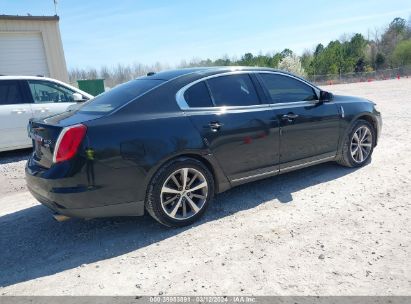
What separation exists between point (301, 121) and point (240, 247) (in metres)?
2.08

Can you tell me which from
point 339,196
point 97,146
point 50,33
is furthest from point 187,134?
point 50,33

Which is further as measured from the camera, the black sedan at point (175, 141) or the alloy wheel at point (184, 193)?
the alloy wheel at point (184, 193)

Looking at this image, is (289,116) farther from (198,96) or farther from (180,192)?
(180,192)

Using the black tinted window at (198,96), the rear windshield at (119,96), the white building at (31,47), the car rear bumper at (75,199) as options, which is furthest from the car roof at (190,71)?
the white building at (31,47)

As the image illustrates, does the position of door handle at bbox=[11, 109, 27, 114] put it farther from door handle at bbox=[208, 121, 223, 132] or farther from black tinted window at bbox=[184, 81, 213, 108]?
door handle at bbox=[208, 121, 223, 132]

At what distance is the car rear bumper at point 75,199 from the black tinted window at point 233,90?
5.10 ft

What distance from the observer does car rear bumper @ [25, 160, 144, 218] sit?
317 centimetres

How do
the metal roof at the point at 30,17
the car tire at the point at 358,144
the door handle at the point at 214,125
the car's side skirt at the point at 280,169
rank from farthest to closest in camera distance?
the metal roof at the point at 30,17, the car tire at the point at 358,144, the car's side skirt at the point at 280,169, the door handle at the point at 214,125

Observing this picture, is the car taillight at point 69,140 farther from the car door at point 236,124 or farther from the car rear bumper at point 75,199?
the car door at point 236,124

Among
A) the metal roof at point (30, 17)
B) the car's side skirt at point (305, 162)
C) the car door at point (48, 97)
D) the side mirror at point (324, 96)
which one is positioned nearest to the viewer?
the car's side skirt at point (305, 162)

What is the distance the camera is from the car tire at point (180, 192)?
350cm

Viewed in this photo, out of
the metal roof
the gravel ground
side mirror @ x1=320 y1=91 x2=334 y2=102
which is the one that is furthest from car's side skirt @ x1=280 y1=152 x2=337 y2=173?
the metal roof

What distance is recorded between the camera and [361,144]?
17.7 ft

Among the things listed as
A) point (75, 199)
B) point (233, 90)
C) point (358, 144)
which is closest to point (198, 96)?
point (233, 90)
